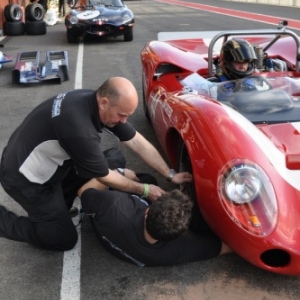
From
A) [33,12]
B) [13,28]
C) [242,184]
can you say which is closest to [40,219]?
[242,184]

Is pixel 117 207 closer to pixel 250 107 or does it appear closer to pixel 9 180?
pixel 9 180

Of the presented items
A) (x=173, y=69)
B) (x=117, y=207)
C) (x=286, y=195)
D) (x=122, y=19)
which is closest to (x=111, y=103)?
(x=117, y=207)

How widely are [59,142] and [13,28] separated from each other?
11997 mm

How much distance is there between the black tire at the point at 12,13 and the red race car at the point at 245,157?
10.8 metres

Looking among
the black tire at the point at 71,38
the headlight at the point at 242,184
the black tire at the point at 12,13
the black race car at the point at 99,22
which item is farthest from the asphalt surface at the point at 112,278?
the black tire at the point at 12,13

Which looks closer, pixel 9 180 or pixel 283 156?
pixel 283 156

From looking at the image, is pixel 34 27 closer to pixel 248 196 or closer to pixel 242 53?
pixel 242 53

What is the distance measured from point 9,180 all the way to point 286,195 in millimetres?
1635

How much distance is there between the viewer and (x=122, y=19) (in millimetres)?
11781

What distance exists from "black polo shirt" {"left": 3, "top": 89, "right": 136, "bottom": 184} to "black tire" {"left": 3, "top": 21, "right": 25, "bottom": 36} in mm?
11617

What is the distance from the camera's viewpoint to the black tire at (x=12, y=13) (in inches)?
525

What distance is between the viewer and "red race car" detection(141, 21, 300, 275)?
2.42 m

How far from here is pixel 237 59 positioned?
388 cm

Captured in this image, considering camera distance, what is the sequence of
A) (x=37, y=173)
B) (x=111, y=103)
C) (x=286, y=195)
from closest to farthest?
1. (x=286, y=195)
2. (x=111, y=103)
3. (x=37, y=173)
